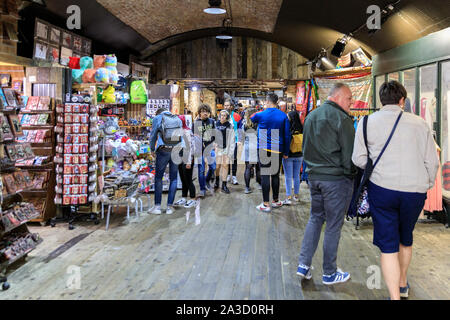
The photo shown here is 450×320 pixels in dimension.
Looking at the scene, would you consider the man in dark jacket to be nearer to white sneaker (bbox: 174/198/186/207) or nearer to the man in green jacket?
white sneaker (bbox: 174/198/186/207)

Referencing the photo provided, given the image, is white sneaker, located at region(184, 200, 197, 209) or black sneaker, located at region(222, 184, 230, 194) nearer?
white sneaker, located at region(184, 200, 197, 209)

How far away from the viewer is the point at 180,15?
9.63m

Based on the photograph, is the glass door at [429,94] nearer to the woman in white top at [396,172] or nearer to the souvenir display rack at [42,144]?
the woman in white top at [396,172]

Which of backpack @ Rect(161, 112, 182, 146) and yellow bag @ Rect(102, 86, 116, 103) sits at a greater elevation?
yellow bag @ Rect(102, 86, 116, 103)

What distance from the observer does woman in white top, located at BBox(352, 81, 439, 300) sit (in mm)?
2545

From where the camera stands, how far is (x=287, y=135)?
550 centimetres

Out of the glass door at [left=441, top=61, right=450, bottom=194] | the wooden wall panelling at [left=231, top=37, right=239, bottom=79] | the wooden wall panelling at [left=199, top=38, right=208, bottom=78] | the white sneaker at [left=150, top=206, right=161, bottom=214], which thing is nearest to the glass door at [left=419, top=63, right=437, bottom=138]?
the glass door at [left=441, top=61, right=450, bottom=194]

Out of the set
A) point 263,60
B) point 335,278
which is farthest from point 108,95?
point 263,60

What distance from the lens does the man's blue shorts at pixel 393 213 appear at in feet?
8.38

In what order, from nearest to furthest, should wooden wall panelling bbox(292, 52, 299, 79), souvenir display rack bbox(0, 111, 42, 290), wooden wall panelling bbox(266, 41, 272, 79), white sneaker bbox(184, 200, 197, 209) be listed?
souvenir display rack bbox(0, 111, 42, 290) → white sneaker bbox(184, 200, 197, 209) → wooden wall panelling bbox(292, 52, 299, 79) → wooden wall panelling bbox(266, 41, 272, 79)

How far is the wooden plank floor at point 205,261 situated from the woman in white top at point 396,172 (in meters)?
0.57
